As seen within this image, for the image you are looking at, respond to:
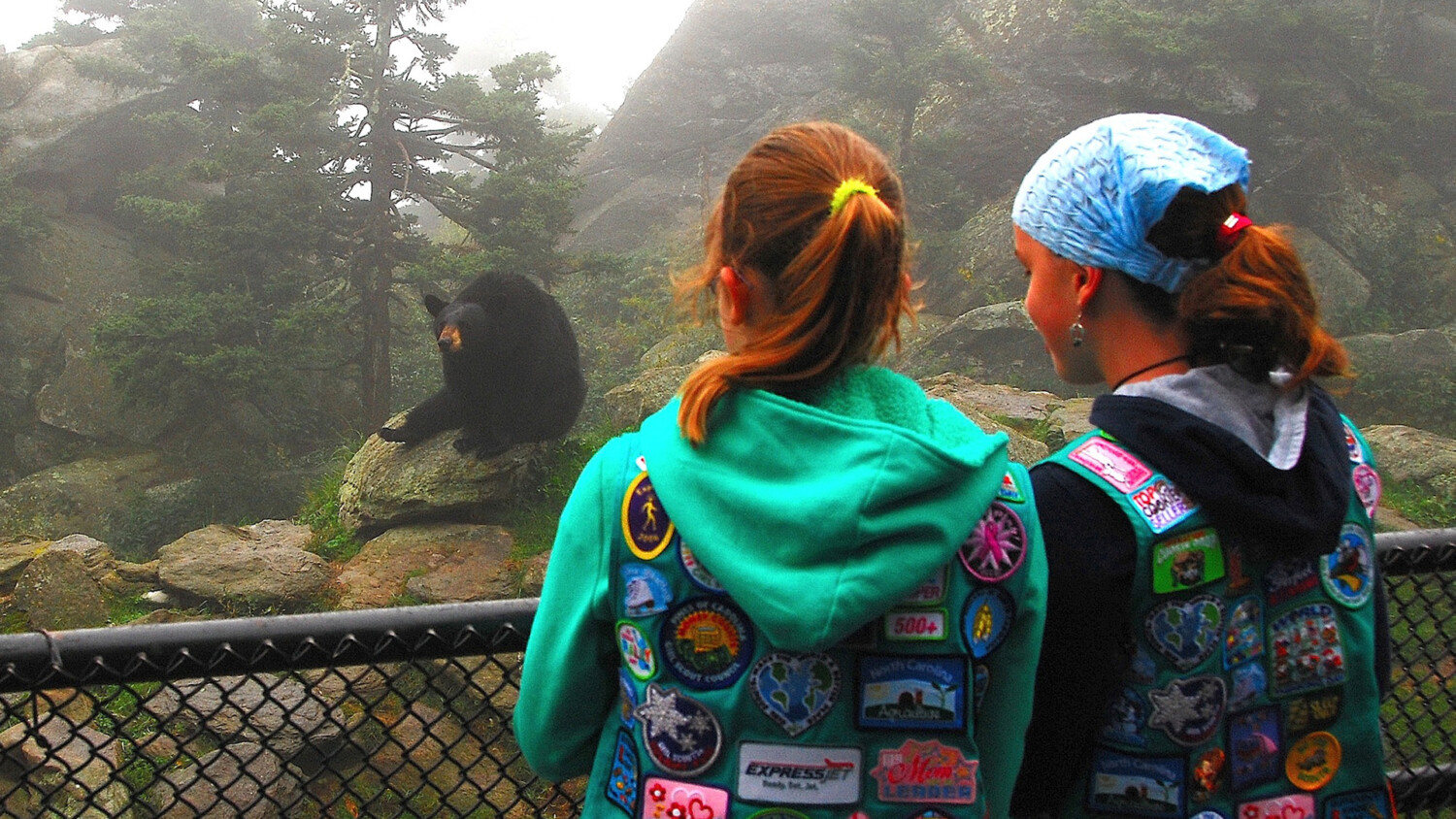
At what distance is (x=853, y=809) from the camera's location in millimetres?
1009

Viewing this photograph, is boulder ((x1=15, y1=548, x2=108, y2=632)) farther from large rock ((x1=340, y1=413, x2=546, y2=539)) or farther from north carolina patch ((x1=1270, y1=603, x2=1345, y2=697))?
north carolina patch ((x1=1270, y1=603, x2=1345, y2=697))

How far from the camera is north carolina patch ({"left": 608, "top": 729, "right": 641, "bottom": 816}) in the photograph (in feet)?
3.50

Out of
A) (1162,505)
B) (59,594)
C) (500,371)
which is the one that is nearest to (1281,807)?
(1162,505)

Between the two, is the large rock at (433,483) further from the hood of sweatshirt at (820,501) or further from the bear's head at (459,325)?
the hood of sweatshirt at (820,501)

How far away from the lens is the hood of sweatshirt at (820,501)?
0.88 m

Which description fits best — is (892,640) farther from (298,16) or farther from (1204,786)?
(298,16)

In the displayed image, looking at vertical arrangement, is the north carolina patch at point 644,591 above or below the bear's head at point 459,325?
above

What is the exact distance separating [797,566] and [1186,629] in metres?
0.44

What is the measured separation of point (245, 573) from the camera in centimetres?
723

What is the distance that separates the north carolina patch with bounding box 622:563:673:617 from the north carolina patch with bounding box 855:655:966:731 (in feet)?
0.68

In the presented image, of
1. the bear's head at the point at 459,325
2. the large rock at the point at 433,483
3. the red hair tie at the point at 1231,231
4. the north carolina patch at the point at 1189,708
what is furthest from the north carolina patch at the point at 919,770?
the large rock at the point at 433,483

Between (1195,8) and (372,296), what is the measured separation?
12230 millimetres

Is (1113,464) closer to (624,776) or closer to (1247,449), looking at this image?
(1247,449)

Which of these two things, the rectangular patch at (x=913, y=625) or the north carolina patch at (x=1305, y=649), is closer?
the rectangular patch at (x=913, y=625)
